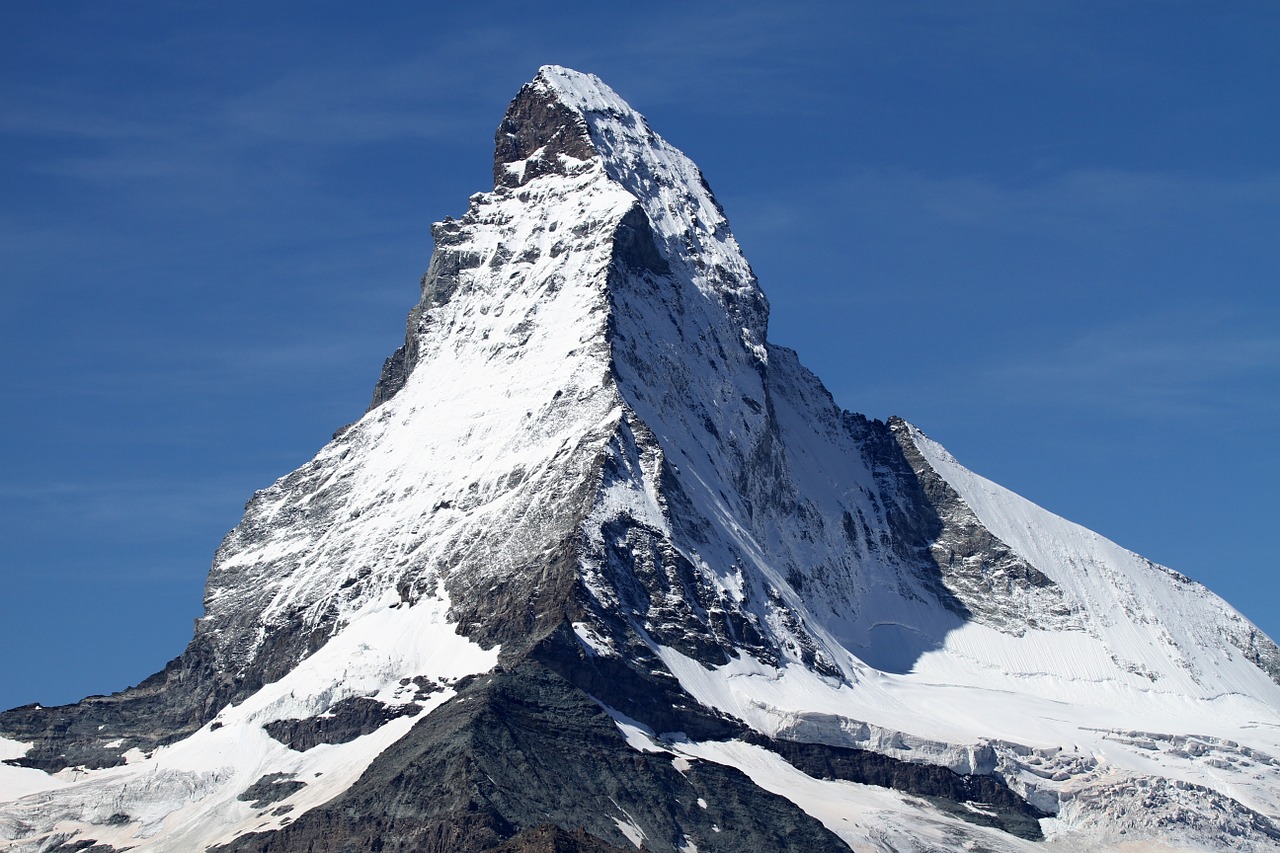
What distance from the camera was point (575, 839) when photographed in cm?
17512

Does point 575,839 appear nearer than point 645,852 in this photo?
Yes

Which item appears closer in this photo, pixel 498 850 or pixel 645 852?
pixel 498 850

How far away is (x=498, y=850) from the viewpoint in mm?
177375

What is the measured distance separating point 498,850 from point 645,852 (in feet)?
54.6

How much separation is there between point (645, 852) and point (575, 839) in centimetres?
1652

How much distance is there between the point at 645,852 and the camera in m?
191

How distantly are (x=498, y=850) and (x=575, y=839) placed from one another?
18.9ft
